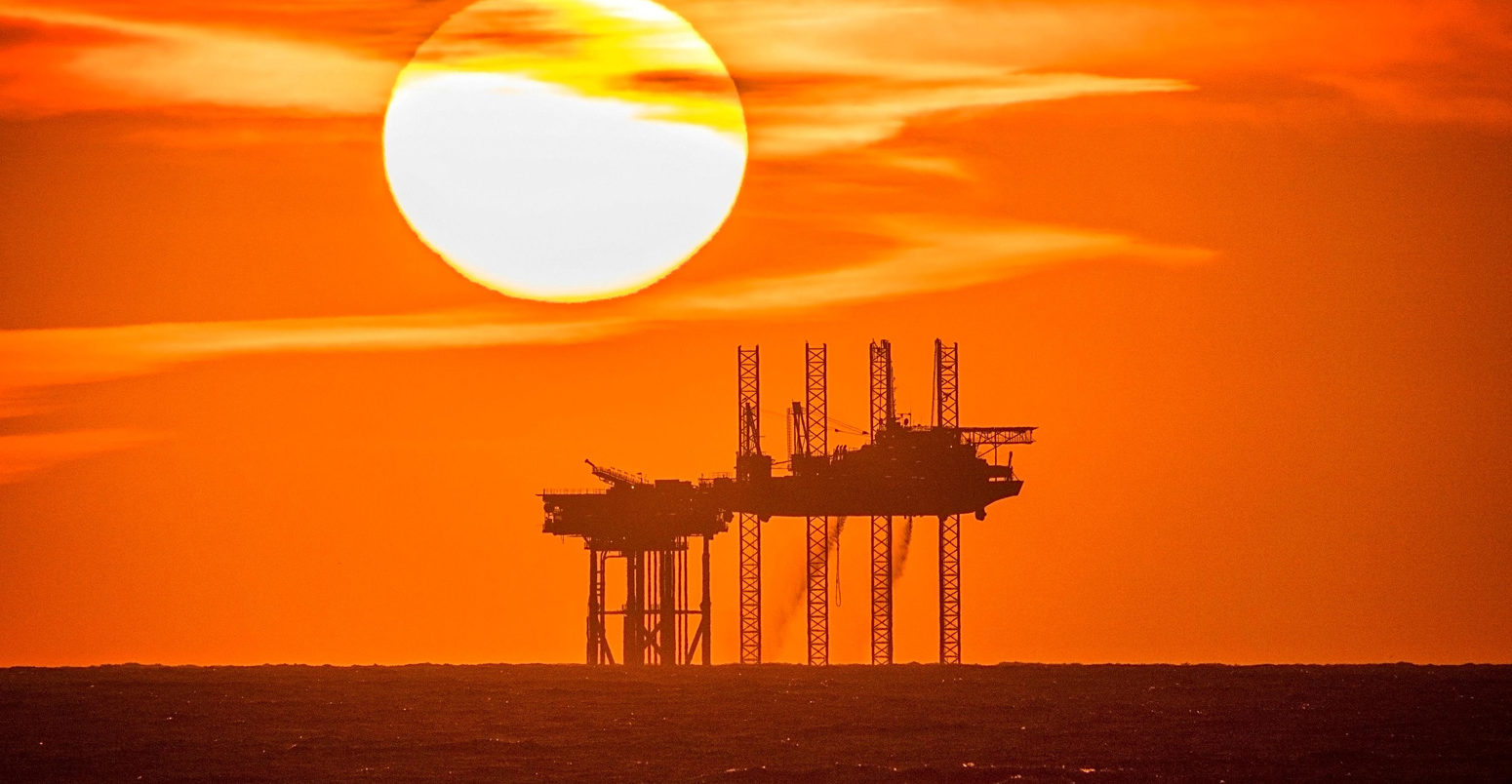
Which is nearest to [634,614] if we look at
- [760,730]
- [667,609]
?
[667,609]

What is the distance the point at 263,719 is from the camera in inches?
4835

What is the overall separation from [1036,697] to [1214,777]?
56269 millimetres

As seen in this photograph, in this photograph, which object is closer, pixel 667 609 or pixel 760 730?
pixel 760 730

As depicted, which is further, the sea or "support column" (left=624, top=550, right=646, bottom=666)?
"support column" (left=624, top=550, right=646, bottom=666)

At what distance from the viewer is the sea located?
295ft

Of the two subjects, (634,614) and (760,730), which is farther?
(634,614)

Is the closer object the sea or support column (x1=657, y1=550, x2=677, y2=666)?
the sea

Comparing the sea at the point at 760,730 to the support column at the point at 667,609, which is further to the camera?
the support column at the point at 667,609

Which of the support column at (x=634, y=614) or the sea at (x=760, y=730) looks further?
the support column at (x=634, y=614)

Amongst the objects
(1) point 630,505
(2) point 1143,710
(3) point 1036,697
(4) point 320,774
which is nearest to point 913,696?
(3) point 1036,697

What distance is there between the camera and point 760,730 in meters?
110

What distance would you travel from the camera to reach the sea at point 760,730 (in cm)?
8988

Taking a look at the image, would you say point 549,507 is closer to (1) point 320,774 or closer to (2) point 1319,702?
(2) point 1319,702

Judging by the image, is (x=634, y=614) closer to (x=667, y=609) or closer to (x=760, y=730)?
(x=667, y=609)
